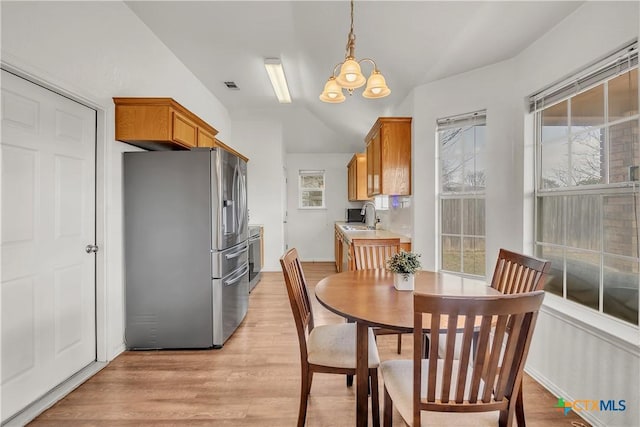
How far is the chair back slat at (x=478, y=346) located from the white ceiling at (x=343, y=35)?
6.65 feet

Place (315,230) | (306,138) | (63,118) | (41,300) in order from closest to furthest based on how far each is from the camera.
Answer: (41,300)
(63,118)
(306,138)
(315,230)

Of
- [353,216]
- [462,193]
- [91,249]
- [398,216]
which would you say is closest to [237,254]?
[91,249]

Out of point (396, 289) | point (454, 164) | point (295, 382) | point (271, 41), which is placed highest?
point (271, 41)

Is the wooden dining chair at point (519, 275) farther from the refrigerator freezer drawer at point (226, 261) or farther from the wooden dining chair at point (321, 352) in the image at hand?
the refrigerator freezer drawer at point (226, 261)

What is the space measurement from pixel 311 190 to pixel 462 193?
4422 millimetres

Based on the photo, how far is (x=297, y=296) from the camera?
1720mm

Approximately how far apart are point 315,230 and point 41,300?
542cm

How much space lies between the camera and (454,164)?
3090mm

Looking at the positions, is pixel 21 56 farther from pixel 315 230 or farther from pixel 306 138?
pixel 315 230

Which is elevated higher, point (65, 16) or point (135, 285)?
point (65, 16)

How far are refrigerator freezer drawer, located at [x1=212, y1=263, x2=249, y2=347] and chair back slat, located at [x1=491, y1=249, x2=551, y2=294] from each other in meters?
2.19

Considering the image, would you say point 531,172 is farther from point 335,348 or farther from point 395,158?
point 335,348

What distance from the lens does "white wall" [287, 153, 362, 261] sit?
7.07m

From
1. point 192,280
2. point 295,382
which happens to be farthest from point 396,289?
point 192,280
